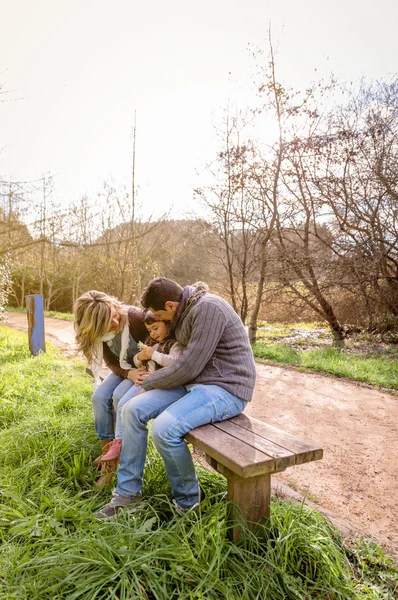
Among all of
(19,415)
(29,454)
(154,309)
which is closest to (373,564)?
(154,309)

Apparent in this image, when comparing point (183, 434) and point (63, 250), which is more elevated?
point (63, 250)

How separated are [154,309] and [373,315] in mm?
8197

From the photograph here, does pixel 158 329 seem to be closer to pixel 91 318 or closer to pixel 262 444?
pixel 91 318

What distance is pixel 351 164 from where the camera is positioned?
30.1ft

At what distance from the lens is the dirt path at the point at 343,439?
2791 mm

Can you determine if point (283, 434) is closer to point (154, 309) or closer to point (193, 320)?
point (193, 320)

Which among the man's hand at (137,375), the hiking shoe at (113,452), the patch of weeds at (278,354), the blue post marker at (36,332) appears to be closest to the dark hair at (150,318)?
the man's hand at (137,375)

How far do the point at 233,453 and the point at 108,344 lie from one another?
1.52m

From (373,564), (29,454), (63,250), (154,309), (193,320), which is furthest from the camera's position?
(63,250)

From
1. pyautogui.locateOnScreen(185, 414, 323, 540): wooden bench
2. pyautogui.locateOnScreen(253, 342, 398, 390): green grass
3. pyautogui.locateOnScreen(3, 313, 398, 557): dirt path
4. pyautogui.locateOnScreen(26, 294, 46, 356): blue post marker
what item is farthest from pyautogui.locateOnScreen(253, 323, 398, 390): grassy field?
pyautogui.locateOnScreen(185, 414, 323, 540): wooden bench

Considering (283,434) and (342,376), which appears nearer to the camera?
(283,434)

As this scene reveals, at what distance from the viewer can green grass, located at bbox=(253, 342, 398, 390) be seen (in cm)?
609

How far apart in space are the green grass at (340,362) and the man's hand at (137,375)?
425 cm

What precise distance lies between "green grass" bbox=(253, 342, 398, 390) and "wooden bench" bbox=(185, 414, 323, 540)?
4.40 meters
